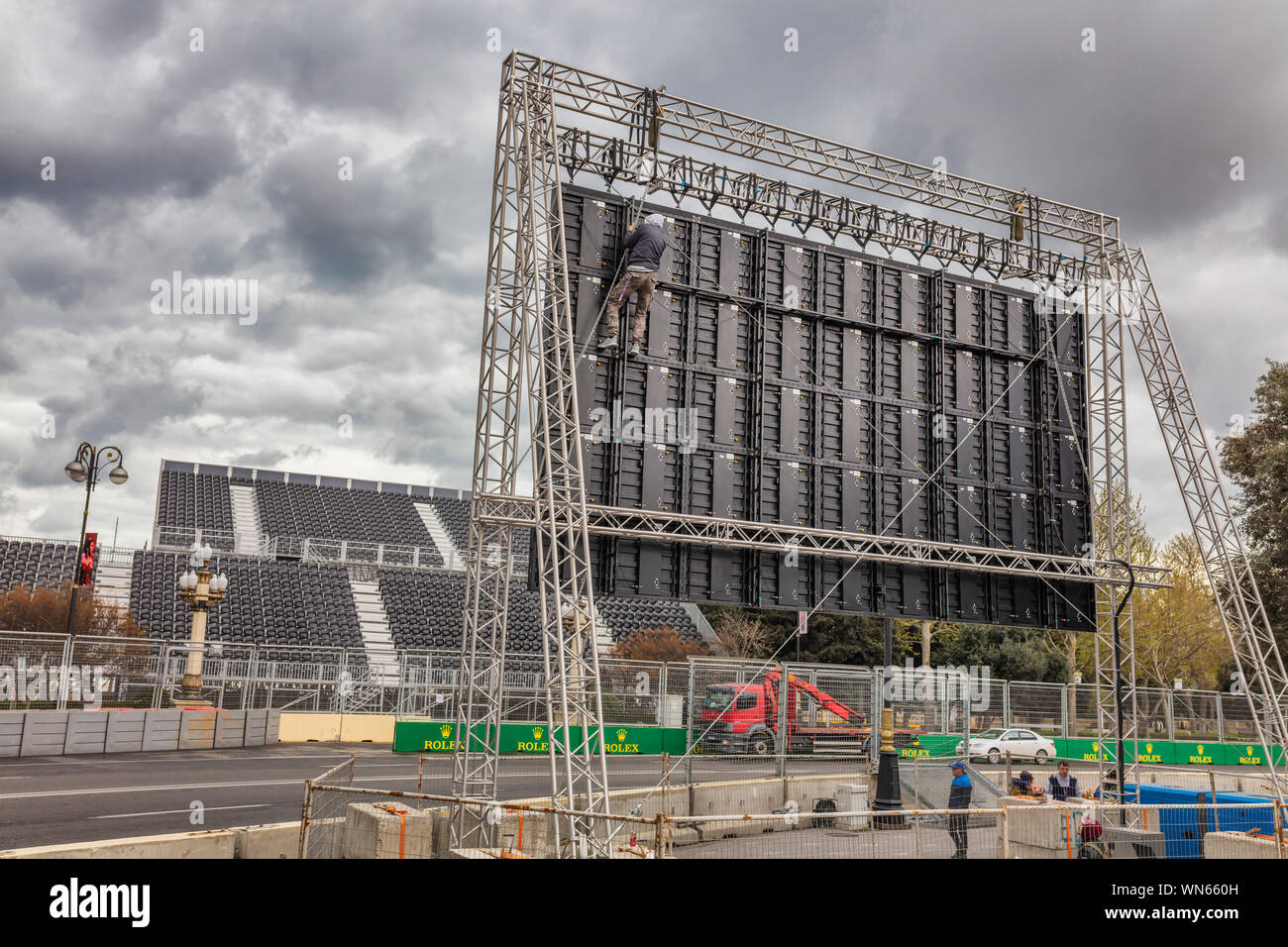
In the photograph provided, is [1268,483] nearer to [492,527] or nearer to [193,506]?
[492,527]

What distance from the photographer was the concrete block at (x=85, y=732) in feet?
72.4

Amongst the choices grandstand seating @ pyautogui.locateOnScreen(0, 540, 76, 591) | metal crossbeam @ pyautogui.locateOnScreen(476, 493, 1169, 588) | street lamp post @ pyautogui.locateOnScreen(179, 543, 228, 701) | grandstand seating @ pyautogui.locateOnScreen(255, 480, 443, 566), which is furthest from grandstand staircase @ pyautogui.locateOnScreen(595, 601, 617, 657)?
metal crossbeam @ pyautogui.locateOnScreen(476, 493, 1169, 588)

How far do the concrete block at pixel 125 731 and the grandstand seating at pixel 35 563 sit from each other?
23.8 metres

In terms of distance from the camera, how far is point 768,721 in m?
19.8

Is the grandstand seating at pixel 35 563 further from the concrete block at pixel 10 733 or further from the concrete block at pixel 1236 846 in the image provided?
the concrete block at pixel 1236 846

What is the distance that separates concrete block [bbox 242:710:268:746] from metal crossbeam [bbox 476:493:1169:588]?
47.1 ft

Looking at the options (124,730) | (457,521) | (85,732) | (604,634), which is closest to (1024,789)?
(124,730)

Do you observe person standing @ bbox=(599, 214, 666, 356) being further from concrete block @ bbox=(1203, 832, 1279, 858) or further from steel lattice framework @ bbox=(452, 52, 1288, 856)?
concrete block @ bbox=(1203, 832, 1279, 858)

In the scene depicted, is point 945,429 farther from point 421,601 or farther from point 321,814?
point 421,601

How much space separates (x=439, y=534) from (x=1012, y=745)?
42.4 meters

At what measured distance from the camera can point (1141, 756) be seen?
29828 mm

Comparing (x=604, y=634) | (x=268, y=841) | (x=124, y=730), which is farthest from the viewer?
(x=604, y=634)

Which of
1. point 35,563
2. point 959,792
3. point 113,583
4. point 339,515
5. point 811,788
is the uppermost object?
point 339,515

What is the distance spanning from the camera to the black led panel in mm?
16328
